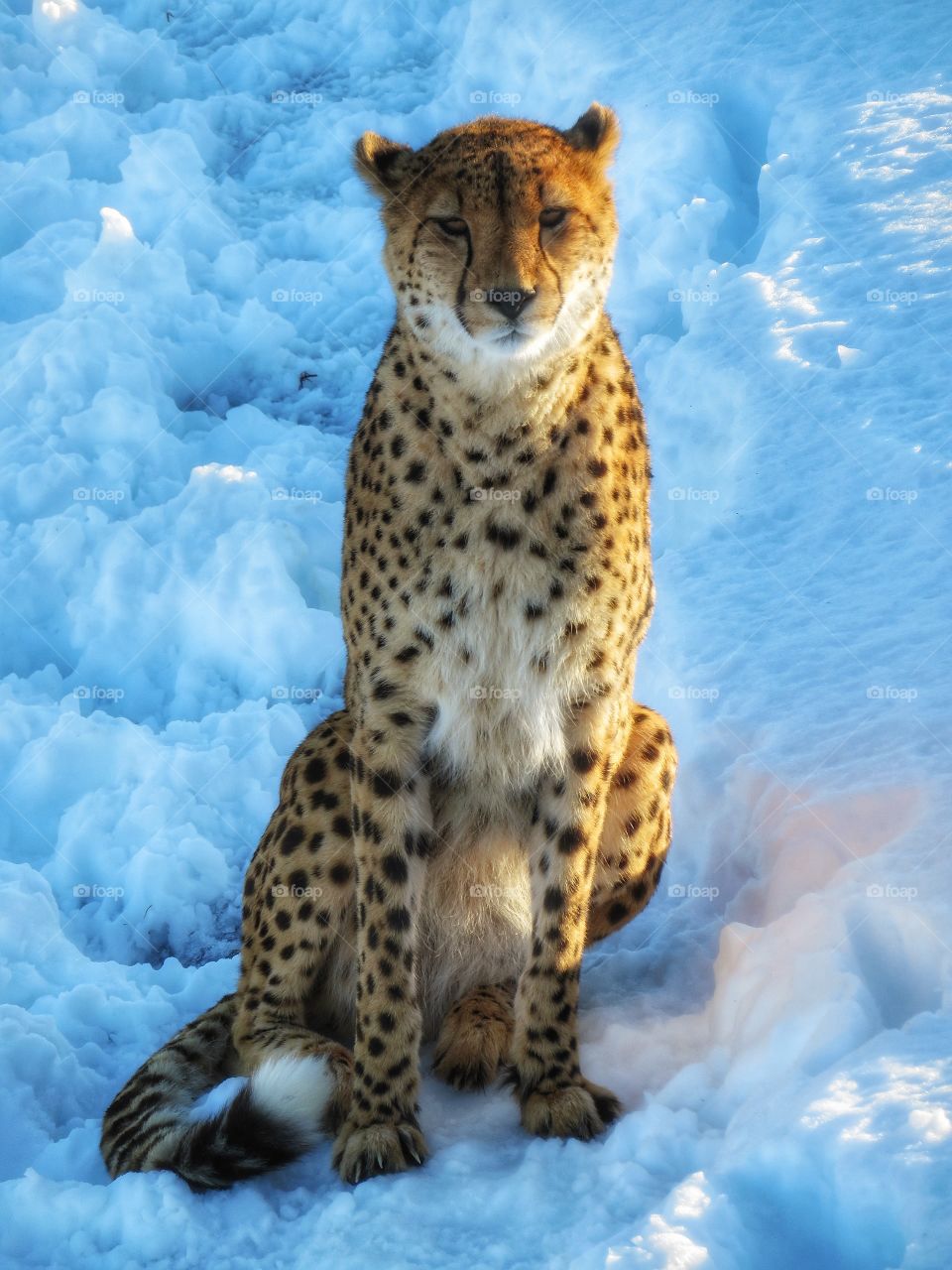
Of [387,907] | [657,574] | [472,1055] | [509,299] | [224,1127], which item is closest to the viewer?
[509,299]

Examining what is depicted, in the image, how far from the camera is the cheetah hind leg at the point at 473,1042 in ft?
10.3

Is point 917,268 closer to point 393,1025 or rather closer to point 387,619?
point 387,619

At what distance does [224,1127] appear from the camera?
9.14 feet

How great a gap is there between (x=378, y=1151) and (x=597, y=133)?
1.95m

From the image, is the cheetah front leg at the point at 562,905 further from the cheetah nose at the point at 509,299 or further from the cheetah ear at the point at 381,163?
the cheetah ear at the point at 381,163

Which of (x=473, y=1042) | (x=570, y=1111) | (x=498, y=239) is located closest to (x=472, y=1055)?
(x=473, y=1042)

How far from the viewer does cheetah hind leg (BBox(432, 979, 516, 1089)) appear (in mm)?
3150

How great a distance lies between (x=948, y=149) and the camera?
195 inches

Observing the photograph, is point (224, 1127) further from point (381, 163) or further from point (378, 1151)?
point (381, 163)

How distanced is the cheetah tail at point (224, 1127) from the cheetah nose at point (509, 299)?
1.38 m

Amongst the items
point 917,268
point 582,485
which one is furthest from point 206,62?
point 582,485

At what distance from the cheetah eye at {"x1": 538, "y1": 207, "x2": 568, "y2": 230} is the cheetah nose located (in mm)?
201

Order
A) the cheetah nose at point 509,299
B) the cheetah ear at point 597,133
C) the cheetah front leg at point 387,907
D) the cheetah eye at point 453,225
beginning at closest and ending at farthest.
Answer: the cheetah nose at point 509,299
the cheetah eye at point 453,225
the cheetah front leg at point 387,907
the cheetah ear at point 597,133

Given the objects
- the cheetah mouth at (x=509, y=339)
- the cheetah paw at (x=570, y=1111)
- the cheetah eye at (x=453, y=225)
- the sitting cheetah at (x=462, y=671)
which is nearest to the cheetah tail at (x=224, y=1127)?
the sitting cheetah at (x=462, y=671)
